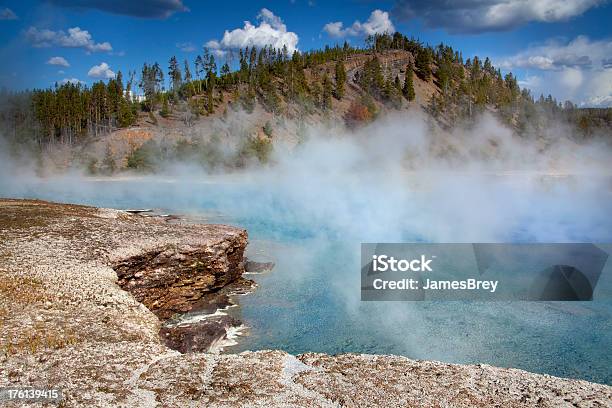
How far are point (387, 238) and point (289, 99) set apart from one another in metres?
89.2

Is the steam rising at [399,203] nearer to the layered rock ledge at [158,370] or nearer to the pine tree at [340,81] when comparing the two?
the layered rock ledge at [158,370]

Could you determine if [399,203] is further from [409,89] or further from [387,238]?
[409,89]

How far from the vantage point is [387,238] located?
36.0 metres

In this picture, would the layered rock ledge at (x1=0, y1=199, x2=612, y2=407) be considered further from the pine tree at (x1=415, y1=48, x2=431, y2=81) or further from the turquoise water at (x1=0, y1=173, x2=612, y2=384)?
the pine tree at (x1=415, y1=48, x2=431, y2=81)

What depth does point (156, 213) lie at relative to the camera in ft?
151

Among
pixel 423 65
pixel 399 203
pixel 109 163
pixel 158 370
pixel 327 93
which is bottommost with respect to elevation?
pixel 158 370

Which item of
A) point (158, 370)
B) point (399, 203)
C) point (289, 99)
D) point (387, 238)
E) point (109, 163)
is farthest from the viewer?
point (289, 99)

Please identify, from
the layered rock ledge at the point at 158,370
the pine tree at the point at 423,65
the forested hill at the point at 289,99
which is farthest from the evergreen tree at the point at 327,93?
the layered rock ledge at the point at 158,370

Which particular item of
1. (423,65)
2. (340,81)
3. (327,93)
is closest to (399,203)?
(327,93)

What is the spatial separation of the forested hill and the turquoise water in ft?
100

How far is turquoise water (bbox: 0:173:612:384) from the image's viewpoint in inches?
758

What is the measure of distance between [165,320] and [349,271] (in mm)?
11393

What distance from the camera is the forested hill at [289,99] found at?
10550 cm

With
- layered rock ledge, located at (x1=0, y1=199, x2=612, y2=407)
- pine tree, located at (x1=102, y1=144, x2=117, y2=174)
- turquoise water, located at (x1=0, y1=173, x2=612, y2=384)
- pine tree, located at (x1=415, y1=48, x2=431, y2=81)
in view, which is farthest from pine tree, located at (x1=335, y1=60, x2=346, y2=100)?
layered rock ledge, located at (x1=0, y1=199, x2=612, y2=407)
